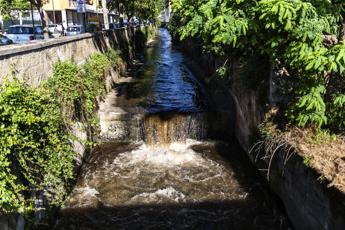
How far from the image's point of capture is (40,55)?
9.50m

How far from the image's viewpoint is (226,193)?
30.9 feet

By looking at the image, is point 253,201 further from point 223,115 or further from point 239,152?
point 223,115

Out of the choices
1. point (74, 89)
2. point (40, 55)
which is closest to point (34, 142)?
point (40, 55)

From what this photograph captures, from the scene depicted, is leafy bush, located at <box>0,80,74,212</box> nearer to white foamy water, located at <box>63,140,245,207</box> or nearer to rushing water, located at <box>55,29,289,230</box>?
rushing water, located at <box>55,29,289,230</box>

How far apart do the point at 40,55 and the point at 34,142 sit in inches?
138

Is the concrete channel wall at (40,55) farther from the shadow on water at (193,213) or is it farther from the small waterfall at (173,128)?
the small waterfall at (173,128)

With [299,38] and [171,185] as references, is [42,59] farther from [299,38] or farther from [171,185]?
[299,38]

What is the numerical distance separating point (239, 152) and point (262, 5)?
5.90 meters

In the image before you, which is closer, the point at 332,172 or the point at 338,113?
the point at 332,172

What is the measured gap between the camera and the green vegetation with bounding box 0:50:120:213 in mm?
5961

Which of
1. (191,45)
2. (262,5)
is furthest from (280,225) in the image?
(191,45)

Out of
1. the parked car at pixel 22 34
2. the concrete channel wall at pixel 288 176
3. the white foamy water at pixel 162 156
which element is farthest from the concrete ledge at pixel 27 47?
the parked car at pixel 22 34

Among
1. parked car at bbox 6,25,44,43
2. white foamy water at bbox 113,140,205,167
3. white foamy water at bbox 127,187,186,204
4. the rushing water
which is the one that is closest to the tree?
parked car at bbox 6,25,44,43

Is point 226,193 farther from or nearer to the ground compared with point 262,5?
nearer to the ground
